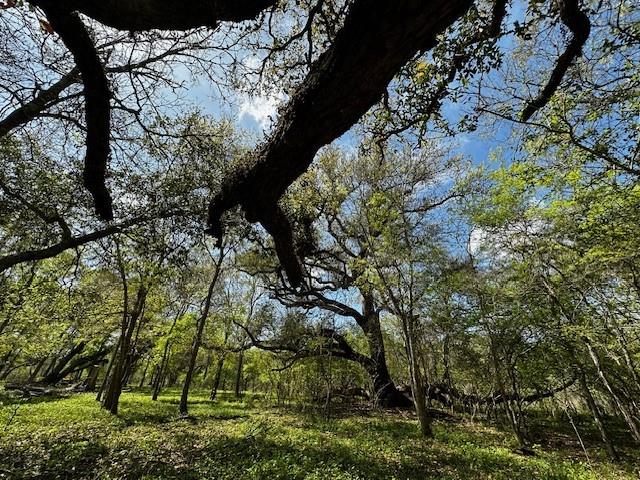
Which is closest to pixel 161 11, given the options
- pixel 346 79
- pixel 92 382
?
pixel 346 79

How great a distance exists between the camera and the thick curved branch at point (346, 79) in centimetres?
159

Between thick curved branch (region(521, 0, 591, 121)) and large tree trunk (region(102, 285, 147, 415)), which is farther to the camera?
large tree trunk (region(102, 285, 147, 415))

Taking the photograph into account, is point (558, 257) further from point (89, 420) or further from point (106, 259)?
point (89, 420)

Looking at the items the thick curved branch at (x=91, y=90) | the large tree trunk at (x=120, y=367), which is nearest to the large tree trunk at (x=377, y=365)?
the large tree trunk at (x=120, y=367)

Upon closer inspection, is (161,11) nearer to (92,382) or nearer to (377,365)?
(377,365)

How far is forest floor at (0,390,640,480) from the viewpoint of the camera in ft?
19.0

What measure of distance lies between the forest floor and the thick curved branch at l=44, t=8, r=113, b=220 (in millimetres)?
5177

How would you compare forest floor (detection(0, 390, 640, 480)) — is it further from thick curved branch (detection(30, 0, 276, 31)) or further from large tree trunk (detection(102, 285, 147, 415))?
thick curved branch (detection(30, 0, 276, 31))

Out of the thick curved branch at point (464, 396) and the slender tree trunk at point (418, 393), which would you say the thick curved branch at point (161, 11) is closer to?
the slender tree trunk at point (418, 393)

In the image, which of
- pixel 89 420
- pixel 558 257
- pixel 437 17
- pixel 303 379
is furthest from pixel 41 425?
pixel 558 257

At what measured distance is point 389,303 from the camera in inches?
429

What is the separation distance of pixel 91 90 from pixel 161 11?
1283mm

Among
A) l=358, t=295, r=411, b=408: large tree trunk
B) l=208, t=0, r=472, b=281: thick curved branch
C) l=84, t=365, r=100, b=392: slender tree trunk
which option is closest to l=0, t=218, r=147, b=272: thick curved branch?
l=208, t=0, r=472, b=281: thick curved branch

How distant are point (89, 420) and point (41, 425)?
141 centimetres
